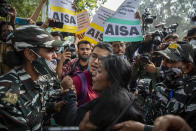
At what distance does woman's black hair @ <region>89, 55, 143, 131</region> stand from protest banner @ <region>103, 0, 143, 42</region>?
5.03 ft

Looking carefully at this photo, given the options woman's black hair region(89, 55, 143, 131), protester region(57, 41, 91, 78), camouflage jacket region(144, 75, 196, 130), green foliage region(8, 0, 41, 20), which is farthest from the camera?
green foliage region(8, 0, 41, 20)

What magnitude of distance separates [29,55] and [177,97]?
166 cm

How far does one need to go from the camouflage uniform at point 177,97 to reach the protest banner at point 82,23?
2318 millimetres

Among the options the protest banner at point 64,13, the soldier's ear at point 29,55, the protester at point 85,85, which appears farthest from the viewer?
the protest banner at point 64,13

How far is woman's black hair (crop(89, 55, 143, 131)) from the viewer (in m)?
1.23

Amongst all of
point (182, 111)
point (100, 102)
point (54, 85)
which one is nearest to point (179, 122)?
point (100, 102)

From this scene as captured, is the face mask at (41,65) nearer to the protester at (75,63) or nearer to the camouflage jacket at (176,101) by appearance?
the protester at (75,63)

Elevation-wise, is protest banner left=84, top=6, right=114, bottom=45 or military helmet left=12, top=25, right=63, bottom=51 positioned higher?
protest banner left=84, top=6, right=114, bottom=45

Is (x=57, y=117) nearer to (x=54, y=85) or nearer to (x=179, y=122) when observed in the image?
(x=54, y=85)

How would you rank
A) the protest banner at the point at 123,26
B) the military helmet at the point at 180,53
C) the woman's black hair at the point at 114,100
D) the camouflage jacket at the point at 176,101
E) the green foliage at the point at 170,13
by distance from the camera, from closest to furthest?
1. the woman's black hair at the point at 114,100
2. the camouflage jacket at the point at 176,101
3. the military helmet at the point at 180,53
4. the protest banner at the point at 123,26
5. the green foliage at the point at 170,13

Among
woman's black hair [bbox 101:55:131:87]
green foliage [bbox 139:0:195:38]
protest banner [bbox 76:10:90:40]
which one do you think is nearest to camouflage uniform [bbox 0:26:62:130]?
woman's black hair [bbox 101:55:131:87]

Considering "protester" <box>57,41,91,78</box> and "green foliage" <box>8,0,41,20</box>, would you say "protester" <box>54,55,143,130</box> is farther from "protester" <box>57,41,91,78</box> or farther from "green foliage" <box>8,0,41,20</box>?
"green foliage" <box>8,0,41,20</box>

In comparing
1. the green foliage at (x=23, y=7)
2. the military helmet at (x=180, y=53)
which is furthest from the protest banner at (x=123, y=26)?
the green foliage at (x=23, y=7)

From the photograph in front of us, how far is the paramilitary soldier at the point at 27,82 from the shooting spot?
1474 millimetres
